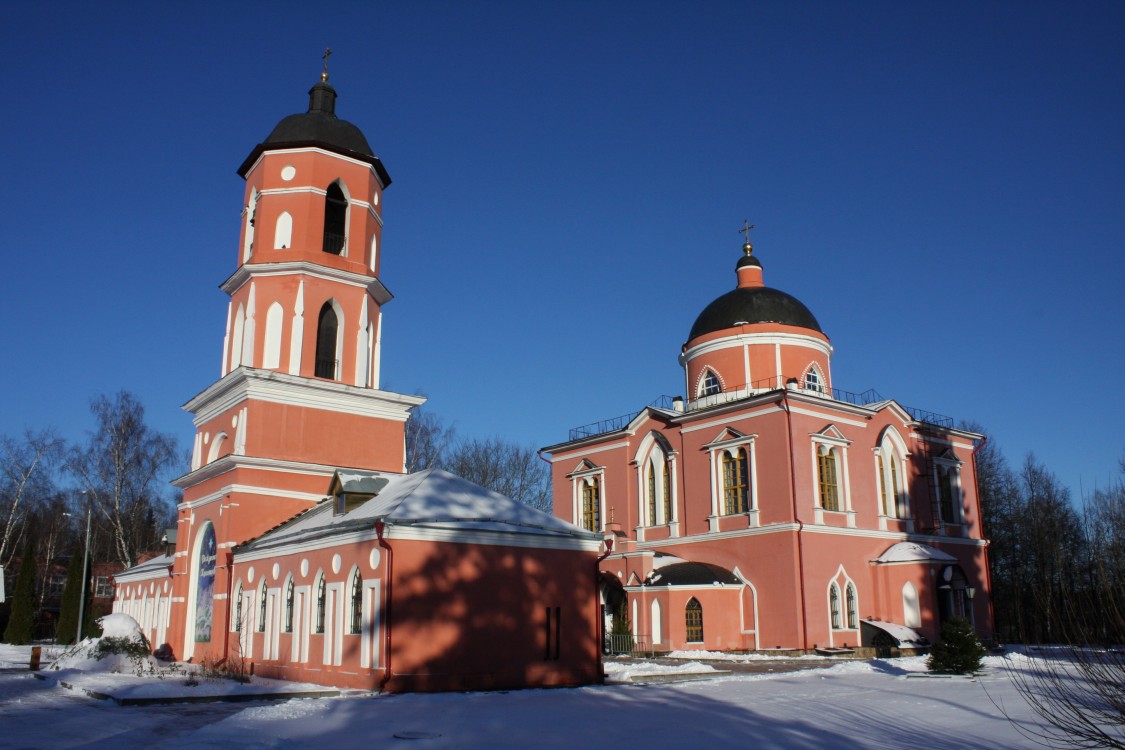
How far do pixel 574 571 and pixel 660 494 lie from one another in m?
13.7

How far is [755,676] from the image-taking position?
18188 millimetres

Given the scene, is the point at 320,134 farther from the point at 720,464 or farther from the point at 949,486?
the point at 949,486

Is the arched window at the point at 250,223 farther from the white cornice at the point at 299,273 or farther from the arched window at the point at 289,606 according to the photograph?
the arched window at the point at 289,606

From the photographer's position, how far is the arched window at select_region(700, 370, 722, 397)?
32.6 metres

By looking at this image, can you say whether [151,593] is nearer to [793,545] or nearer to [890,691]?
[793,545]

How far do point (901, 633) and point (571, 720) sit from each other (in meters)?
18.3

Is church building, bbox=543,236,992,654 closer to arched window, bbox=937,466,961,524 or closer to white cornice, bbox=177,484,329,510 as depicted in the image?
arched window, bbox=937,466,961,524

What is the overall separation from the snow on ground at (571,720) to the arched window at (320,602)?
369cm

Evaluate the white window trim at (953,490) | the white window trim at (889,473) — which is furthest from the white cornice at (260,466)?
the white window trim at (953,490)

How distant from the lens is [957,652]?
705 inches

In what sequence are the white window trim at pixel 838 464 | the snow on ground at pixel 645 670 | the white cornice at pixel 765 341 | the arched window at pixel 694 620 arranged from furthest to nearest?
1. the white cornice at pixel 765 341
2. the white window trim at pixel 838 464
3. the arched window at pixel 694 620
4. the snow on ground at pixel 645 670

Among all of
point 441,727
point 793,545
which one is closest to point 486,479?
point 793,545

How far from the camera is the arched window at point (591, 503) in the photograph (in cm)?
3294

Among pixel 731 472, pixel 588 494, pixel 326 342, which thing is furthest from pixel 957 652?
pixel 588 494
